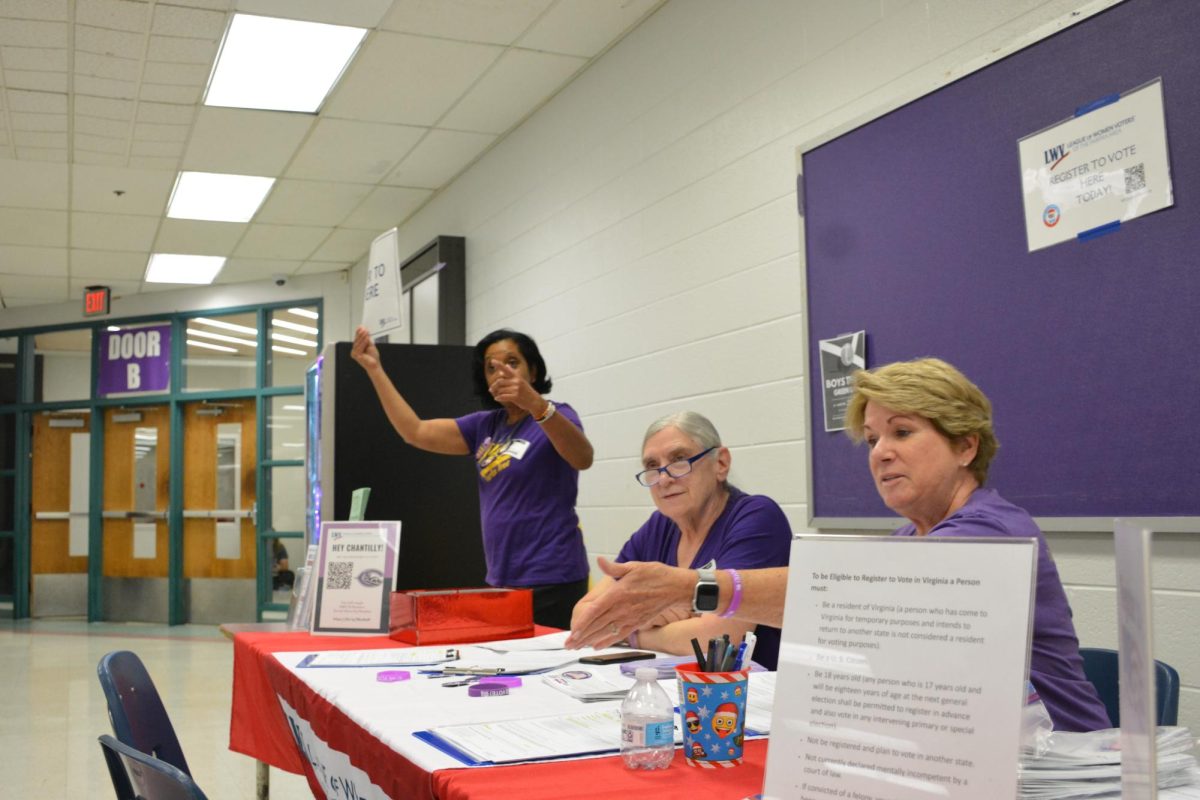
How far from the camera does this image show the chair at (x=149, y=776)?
1.16 m

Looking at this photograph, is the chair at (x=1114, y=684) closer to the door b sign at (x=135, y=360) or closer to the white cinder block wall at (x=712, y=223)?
the white cinder block wall at (x=712, y=223)

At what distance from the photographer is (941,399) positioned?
5.35ft

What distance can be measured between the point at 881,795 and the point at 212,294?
999 centimetres

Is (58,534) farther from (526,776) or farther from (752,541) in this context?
(526,776)

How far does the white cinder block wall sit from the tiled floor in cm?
190

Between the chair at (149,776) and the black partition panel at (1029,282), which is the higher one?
the black partition panel at (1029,282)

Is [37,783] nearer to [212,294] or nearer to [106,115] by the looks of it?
[106,115]

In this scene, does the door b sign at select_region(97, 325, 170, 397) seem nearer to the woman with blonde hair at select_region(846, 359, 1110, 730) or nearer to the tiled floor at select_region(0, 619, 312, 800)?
the tiled floor at select_region(0, 619, 312, 800)

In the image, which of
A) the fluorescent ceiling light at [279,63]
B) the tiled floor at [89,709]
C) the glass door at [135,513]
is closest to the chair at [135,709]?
the tiled floor at [89,709]

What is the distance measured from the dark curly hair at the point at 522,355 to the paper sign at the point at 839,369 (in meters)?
0.88

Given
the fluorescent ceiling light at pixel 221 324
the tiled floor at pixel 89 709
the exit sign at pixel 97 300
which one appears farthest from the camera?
the fluorescent ceiling light at pixel 221 324

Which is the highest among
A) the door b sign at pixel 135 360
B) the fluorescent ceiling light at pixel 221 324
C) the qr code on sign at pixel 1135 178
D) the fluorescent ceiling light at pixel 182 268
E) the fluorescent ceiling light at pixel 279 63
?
the fluorescent ceiling light at pixel 279 63

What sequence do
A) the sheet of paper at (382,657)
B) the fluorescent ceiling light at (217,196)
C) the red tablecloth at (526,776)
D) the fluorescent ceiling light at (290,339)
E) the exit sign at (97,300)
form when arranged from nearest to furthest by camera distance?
the red tablecloth at (526,776), the sheet of paper at (382,657), the fluorescent ceiling light at (217,196), the exit sign at (97,300), the fluorescent ceiling light at (290,339)

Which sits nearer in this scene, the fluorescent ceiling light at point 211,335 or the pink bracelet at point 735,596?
the pink bracelet at point 735,596
